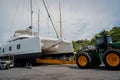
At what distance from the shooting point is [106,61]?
1393 centimetres

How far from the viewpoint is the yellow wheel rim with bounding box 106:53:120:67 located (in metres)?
13.3

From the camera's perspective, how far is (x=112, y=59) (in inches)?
538

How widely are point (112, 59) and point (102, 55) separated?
1.63 m

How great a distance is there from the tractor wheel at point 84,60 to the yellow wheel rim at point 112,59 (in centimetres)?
182

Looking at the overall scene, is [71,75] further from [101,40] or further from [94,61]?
[101,40]

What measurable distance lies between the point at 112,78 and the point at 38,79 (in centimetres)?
379

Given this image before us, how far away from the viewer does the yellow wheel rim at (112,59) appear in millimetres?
13319

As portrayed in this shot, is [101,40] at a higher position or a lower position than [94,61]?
higher

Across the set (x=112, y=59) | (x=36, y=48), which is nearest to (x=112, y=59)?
(x=112, y=59)

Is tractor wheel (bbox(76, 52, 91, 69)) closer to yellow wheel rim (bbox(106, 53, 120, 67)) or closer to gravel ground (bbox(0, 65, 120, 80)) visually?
gravel ground (bbox(0, 65, 120, 80))

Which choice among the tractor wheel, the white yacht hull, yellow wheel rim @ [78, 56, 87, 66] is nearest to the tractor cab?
the tractor wheel

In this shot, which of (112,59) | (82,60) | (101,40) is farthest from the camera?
(82,60)

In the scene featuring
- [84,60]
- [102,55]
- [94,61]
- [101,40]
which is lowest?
[94,61]

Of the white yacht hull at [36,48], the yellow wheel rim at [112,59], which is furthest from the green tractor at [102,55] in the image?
the white yacht hull at [36,48]
